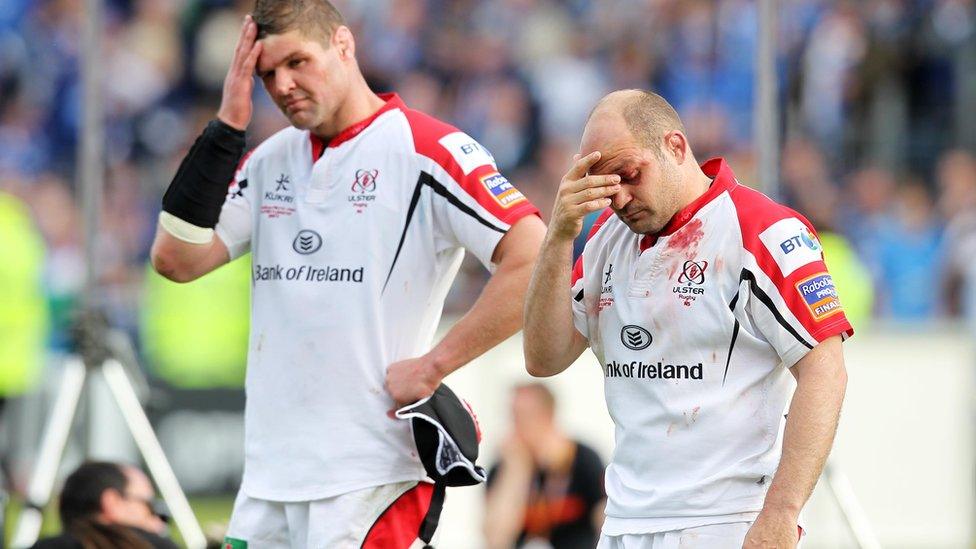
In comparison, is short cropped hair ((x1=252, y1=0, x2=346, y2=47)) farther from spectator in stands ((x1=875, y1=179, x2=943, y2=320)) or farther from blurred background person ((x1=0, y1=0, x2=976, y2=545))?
spectator in stands ((x1=875, y1=179, x2=943, y2=320))

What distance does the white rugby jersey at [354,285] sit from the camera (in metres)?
4.71

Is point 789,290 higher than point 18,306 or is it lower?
higher

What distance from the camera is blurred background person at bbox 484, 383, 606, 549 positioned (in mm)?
8836

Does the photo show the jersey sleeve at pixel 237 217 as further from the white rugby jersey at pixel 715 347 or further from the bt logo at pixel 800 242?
the bt logo at pixel 800 242

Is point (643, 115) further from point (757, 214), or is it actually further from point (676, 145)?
point (757, 214)

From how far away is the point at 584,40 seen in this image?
15656mm

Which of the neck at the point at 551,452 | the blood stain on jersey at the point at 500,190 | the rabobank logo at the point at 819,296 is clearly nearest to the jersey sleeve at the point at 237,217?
the blood stain on jersey at the point at 500,190

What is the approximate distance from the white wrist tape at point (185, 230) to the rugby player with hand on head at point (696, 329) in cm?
116

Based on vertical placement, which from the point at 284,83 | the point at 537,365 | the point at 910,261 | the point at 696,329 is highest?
the point at 284,83

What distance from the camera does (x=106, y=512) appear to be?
6.04m

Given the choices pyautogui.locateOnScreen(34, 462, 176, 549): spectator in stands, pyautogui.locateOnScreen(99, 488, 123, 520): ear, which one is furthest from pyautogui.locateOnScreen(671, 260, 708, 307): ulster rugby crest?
pyautogui.locateOnScreen(99, 488, 123, 520): ear

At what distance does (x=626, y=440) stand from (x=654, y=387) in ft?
0.62

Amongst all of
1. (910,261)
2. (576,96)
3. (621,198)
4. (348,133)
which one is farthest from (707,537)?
(576,96)

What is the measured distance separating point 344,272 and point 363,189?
0.26 m
